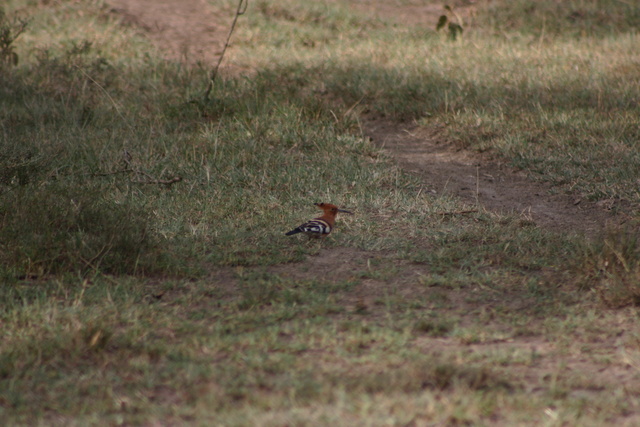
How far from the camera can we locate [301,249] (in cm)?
433

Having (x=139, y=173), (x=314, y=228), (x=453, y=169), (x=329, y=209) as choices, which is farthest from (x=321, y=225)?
(x=453, y=169)

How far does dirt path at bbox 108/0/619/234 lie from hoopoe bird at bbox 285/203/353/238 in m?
1.19

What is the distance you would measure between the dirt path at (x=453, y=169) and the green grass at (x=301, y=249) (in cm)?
18

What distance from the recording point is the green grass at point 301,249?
2766mm

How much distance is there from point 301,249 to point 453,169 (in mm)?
2108

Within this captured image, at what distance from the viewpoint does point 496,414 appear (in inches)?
103

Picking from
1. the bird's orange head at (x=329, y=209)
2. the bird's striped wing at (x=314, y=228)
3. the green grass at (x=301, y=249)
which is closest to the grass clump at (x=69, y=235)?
the green grass at (x=301, y=249)

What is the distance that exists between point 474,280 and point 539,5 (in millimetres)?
7909

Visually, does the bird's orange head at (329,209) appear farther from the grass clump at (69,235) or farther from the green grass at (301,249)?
the grass clump at (69,235)

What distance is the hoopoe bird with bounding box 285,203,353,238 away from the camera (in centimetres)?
430

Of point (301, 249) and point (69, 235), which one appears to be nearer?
point (69, 235)

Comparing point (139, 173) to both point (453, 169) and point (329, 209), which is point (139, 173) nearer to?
point (329, 209)

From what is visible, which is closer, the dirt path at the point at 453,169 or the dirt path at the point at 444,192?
the dirt path at the point at 444,192

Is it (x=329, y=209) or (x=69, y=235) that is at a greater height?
(x=329, y=209)
